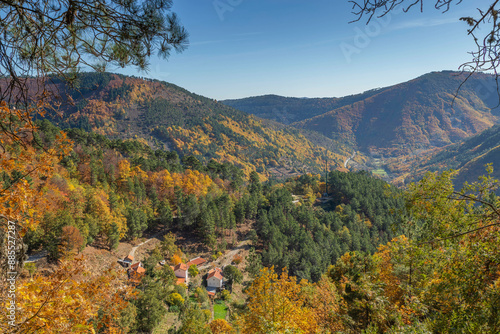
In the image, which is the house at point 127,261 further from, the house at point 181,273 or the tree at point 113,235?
the house at point 181,273

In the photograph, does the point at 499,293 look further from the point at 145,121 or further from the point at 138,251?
the point at 145,121

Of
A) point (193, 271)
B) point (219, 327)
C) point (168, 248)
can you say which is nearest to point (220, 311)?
point (193, 271)

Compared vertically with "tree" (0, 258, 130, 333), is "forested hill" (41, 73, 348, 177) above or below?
above

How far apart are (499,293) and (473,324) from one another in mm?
590

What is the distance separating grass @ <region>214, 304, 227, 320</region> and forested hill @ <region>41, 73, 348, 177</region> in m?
105

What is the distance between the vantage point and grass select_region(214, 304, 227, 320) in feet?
91.9

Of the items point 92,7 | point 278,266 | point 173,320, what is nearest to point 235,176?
point 278,266

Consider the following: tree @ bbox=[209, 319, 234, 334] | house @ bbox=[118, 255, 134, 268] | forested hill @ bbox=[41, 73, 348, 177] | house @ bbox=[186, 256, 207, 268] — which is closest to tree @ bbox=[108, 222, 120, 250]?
house @ bbox=[118, 255, 134, 268]

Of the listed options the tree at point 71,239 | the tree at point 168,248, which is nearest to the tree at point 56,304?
the tree at point 71,239

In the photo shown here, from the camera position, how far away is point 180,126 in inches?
6220

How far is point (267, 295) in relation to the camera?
10375 mm

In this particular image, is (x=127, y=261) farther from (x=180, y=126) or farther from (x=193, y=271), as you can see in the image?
(x=180, y=126)

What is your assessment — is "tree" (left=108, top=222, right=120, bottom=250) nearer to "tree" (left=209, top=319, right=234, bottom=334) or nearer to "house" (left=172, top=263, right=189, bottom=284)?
"house" (left=172, top=263, right=189, bottom=284)

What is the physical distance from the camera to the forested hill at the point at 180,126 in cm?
14350
